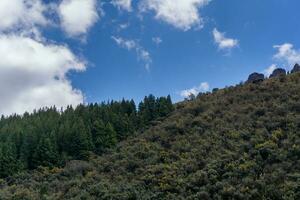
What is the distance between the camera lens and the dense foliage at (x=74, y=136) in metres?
60.5

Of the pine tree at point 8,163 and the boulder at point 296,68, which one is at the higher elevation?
the boulder at point 296,68

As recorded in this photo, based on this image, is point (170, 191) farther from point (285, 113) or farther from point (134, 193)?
point (285, 113)

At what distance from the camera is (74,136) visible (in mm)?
64438

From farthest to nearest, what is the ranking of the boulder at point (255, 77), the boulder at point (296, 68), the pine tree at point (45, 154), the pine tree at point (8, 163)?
the boulder at point (296, 68)
the boulder at point (255, 77)
the pine tree at point (45, 154)
the pine tree at point (8, 163)

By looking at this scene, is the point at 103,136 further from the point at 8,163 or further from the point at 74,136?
the point at 8,163

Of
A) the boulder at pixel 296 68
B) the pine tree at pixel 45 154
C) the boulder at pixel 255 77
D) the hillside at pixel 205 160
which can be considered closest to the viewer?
the hillside at pixel 205 160

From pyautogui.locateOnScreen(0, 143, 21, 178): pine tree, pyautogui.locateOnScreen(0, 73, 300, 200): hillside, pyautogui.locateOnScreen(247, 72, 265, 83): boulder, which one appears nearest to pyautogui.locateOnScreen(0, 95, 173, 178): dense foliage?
pyautogui.locateOnScreen(0, 143, 21, 178): pine tree

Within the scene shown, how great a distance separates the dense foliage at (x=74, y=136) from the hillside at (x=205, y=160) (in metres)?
2.78

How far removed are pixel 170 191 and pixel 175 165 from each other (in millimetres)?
6583

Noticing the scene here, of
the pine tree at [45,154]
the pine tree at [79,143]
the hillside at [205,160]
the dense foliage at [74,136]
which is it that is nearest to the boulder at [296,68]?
the hillside at [205,160]

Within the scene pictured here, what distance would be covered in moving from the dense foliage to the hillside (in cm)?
278

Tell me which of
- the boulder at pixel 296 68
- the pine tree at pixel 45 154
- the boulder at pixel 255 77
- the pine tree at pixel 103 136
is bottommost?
the pine tree at pixel 45 154

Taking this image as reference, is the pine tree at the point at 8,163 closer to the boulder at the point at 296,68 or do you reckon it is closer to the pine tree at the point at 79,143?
the pine tree at the point at 79,143

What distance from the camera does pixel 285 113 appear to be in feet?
165
